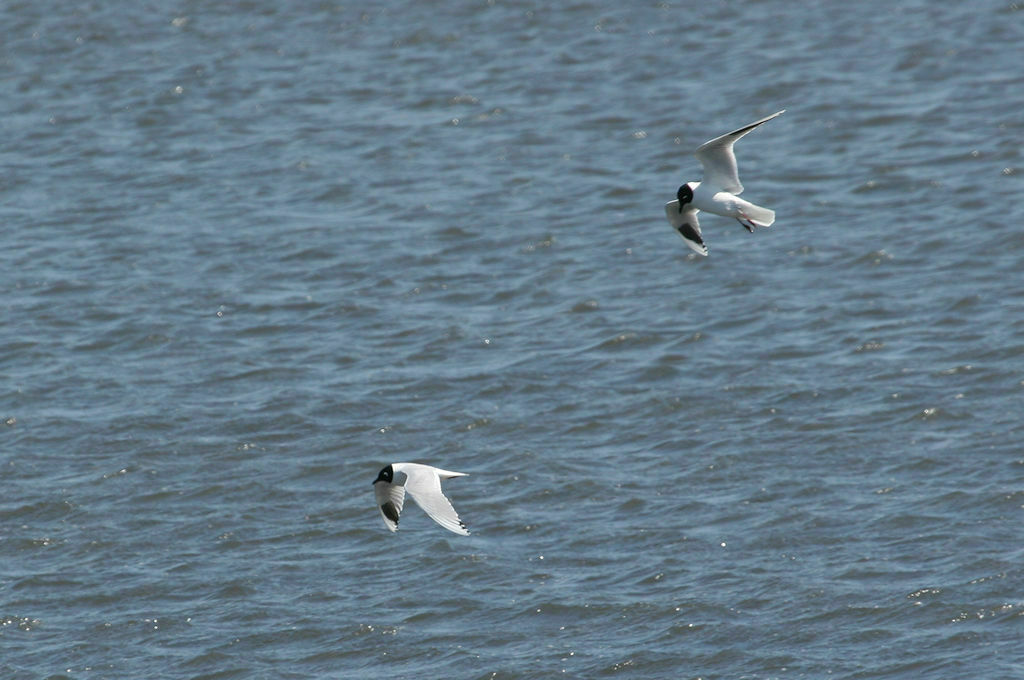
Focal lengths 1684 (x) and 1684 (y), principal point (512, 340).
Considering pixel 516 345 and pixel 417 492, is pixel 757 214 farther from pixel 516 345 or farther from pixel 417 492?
pixel 516 345

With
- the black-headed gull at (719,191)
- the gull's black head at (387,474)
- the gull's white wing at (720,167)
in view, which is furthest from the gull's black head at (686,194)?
the gull's black head at (387,474)

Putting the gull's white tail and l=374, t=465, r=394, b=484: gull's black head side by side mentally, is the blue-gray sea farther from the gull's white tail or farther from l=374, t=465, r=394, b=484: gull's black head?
the gull's white tail

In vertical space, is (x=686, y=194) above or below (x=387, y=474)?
above

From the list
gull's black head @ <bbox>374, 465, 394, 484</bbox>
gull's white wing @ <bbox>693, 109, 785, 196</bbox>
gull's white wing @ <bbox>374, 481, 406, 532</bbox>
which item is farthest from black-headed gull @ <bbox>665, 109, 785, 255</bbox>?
gull's white wing @ <bbox>374, 481, 406, 532</bbox>

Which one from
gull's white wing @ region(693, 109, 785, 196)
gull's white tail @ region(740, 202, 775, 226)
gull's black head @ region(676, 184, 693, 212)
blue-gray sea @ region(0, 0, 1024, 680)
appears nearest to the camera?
gull's white tail @ region(740, 202, 775, 226)

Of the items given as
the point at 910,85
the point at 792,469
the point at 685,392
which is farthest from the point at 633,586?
the point at 910,85

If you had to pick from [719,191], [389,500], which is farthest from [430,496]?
[719,191]

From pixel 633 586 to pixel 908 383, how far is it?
13.8ft

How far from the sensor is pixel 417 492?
1127cm

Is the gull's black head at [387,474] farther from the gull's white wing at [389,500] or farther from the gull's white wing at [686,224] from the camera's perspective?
the gull's white wing at [686,224]

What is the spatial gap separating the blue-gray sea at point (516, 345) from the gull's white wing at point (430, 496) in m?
1.43

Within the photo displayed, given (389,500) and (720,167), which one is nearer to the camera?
(720,167)

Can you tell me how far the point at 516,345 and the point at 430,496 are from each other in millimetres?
5917

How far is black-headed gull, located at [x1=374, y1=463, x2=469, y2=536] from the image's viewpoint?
35.8ft
